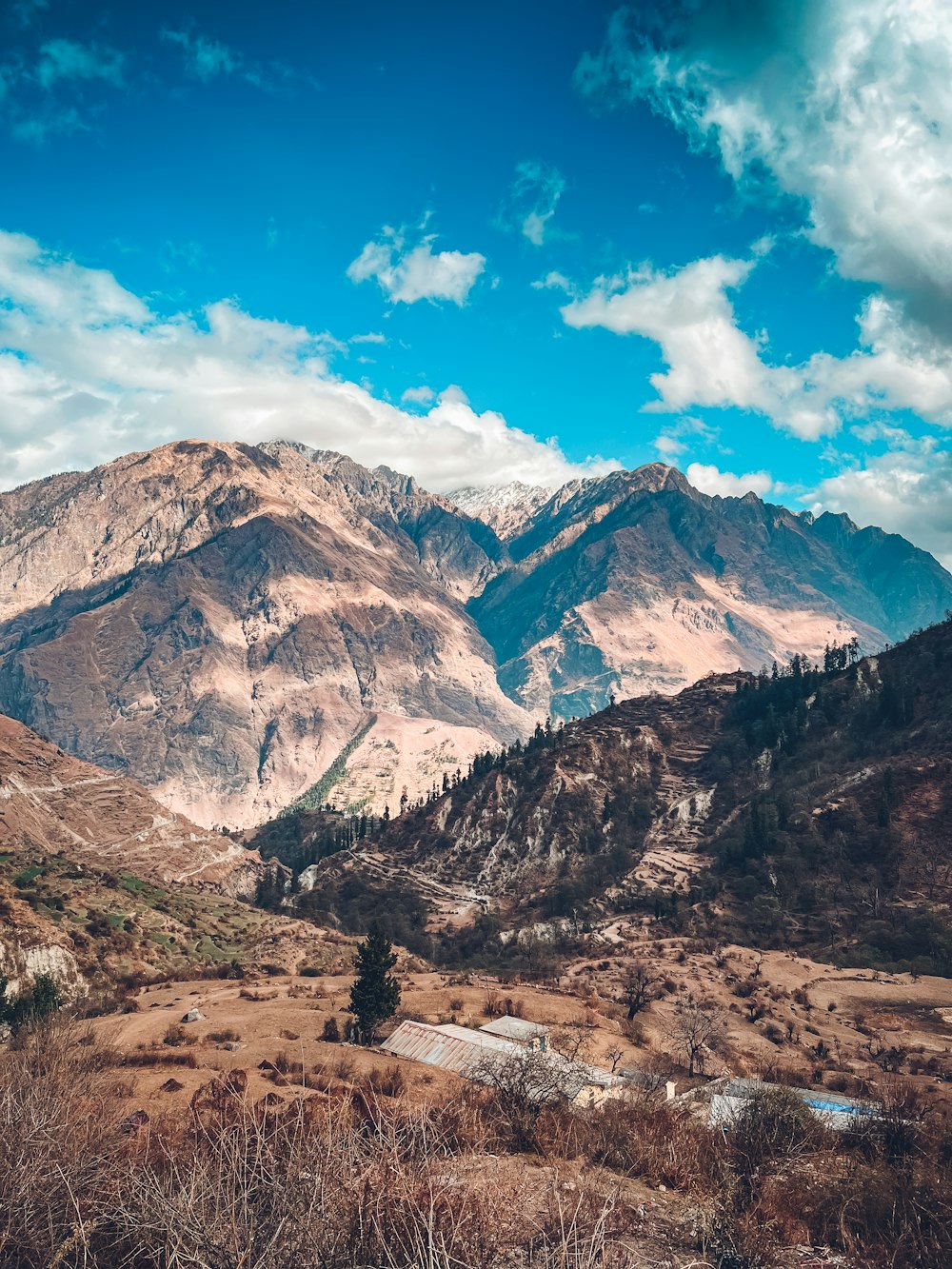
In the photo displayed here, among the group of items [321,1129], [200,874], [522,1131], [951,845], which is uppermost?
→ [951,845]

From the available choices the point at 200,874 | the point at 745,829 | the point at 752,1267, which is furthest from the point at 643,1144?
the point at 200,874

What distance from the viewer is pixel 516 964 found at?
106 meters

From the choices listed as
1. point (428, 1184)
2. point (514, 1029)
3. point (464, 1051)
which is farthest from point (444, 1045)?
point (428, 1184)

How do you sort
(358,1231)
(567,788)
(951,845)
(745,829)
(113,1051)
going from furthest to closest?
(567,788), (745,829), (951,845), (113,1051), (358,1231)

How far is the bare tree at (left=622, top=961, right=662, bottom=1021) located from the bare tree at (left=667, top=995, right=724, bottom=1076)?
10.2ft

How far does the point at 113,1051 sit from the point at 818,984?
6452 cm

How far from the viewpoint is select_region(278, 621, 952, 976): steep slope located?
100 metres

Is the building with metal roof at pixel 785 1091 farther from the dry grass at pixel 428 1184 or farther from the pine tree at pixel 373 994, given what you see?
the pine tree at pixel 373 994

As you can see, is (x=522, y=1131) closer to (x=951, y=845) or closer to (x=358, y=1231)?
(x=358, y=1231)

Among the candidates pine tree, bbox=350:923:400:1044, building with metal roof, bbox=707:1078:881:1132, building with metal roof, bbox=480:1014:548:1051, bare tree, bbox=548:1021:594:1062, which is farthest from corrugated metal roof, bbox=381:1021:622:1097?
building with metal roof, bbox=707:1078:881:1132

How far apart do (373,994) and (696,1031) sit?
23.2 metres

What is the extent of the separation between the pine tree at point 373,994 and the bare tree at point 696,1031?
19070 millimetres

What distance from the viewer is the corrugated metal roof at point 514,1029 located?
46812 mm

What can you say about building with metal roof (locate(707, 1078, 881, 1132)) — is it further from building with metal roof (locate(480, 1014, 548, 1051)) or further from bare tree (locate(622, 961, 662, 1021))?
bare tree (locate(622, 961, 662, 1021))
